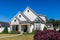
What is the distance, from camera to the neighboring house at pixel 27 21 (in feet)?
167

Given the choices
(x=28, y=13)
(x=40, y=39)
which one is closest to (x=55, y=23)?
(x=28, y=13)

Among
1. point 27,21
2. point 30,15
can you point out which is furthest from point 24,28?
point 30,15

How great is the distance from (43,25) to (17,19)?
761 centimetres

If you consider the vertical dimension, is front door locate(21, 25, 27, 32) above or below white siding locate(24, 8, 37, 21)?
below

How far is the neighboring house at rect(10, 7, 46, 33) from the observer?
167 feet

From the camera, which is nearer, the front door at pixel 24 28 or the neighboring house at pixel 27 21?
the neighboring house at pixel 27 21

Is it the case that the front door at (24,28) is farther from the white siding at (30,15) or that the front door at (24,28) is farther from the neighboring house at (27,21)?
the white siding at (30,15)

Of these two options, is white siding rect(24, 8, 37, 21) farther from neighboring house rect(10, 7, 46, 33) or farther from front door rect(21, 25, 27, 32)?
front door rect(21, 25, 27, 32)

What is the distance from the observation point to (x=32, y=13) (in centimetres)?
5338

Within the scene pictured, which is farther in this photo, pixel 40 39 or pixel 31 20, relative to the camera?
pixel 31 20

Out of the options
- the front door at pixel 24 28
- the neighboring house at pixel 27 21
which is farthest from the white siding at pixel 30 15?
the front door at pixel 24 28

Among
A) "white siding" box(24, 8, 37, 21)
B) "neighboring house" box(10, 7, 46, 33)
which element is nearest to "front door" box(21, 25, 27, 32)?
"neighboring house" box(10, 7, 46, 33)

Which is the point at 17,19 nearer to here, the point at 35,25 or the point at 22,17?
the point at 22,17

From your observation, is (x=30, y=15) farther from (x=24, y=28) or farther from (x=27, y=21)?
(x=24, y=28)
